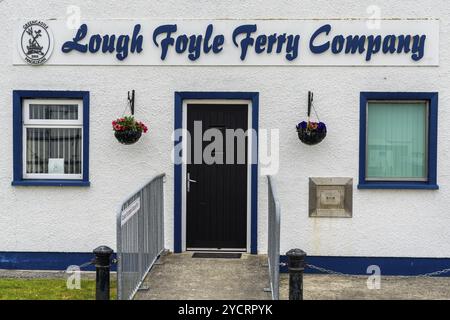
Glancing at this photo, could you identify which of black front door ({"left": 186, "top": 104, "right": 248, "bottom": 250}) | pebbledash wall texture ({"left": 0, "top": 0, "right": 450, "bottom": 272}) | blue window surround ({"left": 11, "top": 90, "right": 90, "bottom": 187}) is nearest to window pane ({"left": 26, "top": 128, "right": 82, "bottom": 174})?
blue window surround ({"left": 11, "top": 90, "right": 90, "bottom": 187})

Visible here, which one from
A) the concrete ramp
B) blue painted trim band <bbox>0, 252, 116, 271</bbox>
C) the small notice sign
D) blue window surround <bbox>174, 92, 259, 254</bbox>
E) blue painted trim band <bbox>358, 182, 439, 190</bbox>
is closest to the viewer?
the small notice sign

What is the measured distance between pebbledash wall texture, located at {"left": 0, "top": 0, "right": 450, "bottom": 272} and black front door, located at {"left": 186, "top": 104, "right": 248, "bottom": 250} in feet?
1.11

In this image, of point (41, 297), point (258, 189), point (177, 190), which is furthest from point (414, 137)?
point (41, 297)

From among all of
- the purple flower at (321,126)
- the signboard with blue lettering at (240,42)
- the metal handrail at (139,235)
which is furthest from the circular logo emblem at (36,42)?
the purple flower at (321,126)

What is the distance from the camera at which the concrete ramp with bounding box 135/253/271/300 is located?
336 inches

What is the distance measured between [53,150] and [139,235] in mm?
3019

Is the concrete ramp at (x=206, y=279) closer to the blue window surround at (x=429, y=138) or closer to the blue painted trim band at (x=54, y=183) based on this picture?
the blue painted trim band at (x=54, y=183)

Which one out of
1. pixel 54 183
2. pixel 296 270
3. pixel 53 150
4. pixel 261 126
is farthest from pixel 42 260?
pixel 296 270

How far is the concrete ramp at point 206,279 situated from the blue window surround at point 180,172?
31 cm

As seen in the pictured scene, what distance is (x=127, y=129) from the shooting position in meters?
10.1

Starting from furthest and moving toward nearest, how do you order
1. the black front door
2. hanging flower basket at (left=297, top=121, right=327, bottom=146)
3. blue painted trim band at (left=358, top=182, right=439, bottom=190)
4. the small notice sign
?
the black front door, blue painted trim band at (left=358, top=182, right=439, bottom=190), hanging flower basket at (left=297, top=121, right=327, bottom=146), the small notice sign

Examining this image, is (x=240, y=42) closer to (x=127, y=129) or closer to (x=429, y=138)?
(x=127, y=129)

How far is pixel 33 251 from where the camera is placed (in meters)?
10.6

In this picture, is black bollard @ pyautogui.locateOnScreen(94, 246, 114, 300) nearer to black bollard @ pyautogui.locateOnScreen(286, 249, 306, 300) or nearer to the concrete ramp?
the concrete ramp
